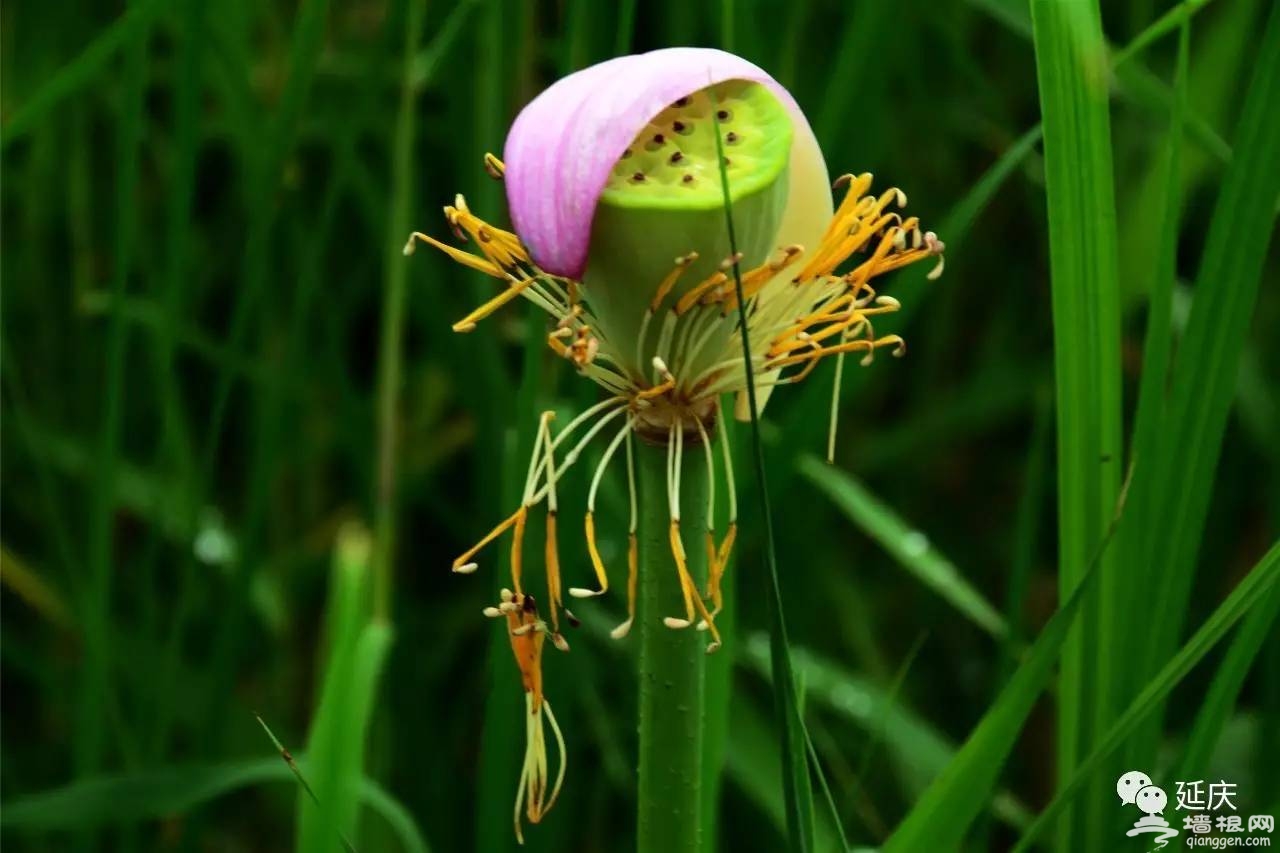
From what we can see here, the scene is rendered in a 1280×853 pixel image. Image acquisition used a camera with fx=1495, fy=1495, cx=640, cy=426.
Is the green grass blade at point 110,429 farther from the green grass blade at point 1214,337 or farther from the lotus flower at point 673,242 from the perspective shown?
the green grass blade at point 1214,337

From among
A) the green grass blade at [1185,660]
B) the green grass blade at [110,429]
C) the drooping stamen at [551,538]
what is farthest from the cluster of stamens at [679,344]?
the green grass blade at [110,429]

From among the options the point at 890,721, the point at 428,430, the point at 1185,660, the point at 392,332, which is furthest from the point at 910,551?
the point at 428,430

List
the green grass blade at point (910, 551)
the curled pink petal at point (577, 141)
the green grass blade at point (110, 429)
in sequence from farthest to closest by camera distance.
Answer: the green grass blade at point (910, 551)
the green grass blade at point (110, 429)
the curled pink petal at point (577, 141)

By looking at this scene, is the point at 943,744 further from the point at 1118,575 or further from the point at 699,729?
the point at 699,729

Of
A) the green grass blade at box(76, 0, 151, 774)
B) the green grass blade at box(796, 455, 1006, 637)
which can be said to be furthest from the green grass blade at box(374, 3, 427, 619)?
the green grass blade at box(796, 455, 1006, 637)

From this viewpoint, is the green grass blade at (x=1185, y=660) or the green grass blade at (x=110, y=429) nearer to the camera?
the green grass blade at (x=1185, y=660)

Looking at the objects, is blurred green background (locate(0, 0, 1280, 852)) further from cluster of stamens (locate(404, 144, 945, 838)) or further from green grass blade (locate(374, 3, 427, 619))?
cluster of stamens (locate(404, 144, 945, 838))
